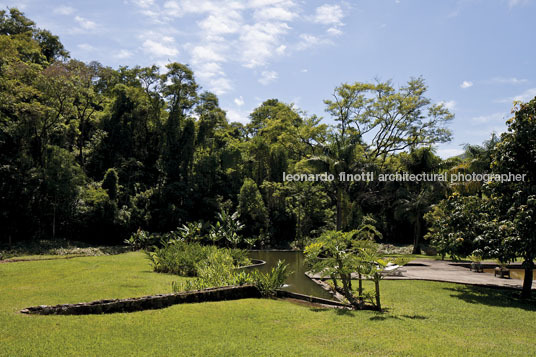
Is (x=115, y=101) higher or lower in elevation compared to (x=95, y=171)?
higher

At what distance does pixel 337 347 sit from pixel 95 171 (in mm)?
29151

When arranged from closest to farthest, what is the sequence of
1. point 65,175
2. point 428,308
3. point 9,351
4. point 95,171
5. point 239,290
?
point 9,351, point 428,308, point 239,290, point 65,175, point 95,171

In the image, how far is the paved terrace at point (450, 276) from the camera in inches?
461

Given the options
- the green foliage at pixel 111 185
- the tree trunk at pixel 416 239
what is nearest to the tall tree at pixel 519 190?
the tree trunk at pixel 416 239

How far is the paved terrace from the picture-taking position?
11.7m

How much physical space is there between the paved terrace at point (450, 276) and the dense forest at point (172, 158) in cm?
577

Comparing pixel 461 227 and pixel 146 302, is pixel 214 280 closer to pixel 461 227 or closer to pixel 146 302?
pixel 146 302

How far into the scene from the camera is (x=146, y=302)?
7133mm

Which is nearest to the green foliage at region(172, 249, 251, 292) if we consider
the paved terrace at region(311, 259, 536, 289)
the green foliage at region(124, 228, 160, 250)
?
the paved terrace at region(311, 259, 536, 289)

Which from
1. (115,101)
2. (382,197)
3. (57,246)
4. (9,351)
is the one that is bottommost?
(57,246)

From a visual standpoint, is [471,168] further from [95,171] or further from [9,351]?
[95,171]

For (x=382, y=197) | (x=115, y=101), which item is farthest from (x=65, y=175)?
(x=382, y=197)

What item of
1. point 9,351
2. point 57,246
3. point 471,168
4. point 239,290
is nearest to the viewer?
point 9,351

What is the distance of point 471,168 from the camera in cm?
1817
